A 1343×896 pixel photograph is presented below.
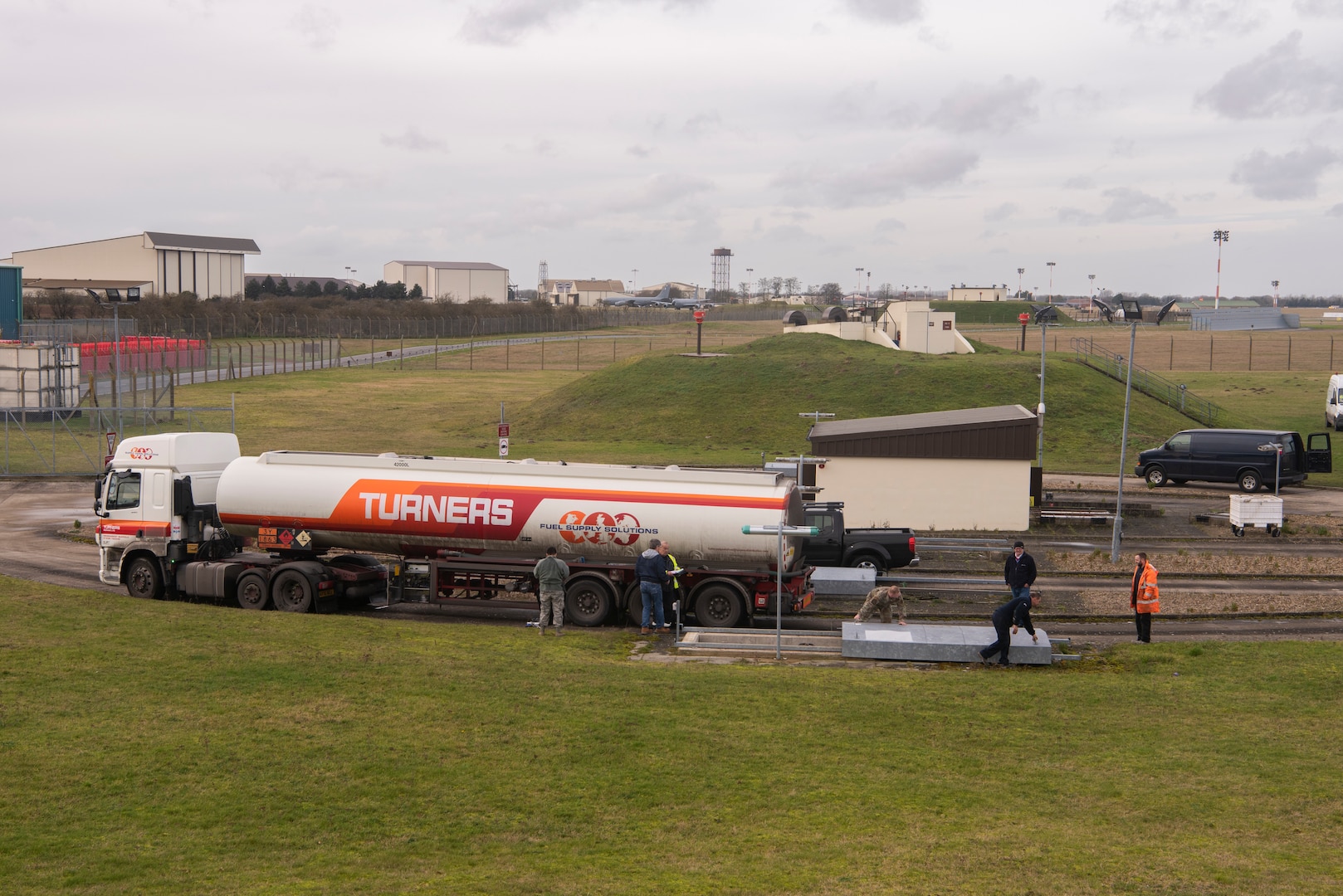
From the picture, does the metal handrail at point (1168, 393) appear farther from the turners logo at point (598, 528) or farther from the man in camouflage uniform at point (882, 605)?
the turners logo at point (598, 528)

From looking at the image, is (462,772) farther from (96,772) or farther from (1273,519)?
(1273,519)

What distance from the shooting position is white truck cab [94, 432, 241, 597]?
25.2 metres

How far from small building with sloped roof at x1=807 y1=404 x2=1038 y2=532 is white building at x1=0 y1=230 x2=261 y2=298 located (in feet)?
404

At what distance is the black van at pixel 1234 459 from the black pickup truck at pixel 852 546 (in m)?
19.8

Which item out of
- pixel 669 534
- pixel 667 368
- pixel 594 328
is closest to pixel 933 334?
pixel 667 368

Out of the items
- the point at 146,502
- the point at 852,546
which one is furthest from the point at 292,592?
the point at 852,546

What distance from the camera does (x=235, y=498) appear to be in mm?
24688

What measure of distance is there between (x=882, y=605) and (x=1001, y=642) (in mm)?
2998

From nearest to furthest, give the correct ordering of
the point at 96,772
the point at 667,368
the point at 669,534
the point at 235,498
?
the point at 96,772 < the point at 669,534 < the point at 235,498 < the point at 667,368

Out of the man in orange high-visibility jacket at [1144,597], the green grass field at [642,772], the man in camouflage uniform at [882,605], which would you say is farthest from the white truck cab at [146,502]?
the man in orange high-visibility jacket at [1144,597]

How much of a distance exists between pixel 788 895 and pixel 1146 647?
12857 millimetres

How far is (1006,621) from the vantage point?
757 inches

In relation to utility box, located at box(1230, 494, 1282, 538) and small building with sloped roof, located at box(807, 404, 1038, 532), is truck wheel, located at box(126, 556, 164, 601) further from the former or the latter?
utility box, located at box(1230, 494, 1282, 538)

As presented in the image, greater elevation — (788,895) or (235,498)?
(235,498)
